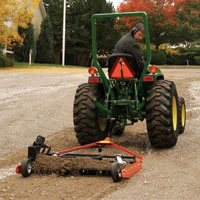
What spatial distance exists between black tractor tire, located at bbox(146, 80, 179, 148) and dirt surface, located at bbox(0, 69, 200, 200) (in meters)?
0.19

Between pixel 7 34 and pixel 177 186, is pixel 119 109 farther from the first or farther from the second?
pixel 7 34

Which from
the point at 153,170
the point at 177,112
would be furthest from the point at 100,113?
the point at 153,170

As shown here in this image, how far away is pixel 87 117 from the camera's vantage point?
9648 mm

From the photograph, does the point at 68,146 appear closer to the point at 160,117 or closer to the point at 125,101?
the point at 125,101

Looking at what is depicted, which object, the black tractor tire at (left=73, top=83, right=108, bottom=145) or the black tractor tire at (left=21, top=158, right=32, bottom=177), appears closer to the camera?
the black tractor tire at (left=21, top=158, right=32, bottom=177)

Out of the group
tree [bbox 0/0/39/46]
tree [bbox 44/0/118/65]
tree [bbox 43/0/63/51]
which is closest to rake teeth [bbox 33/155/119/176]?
tree [bbox 0/0/39/46]

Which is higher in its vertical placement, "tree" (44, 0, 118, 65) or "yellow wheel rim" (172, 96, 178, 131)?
"tree" (44, 0, 118, 65)

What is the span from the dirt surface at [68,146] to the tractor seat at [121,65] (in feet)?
4.12

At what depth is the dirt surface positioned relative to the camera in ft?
22.1

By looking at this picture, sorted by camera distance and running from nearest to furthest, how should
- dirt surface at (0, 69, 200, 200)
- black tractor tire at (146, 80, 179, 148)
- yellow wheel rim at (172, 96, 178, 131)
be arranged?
dirt surface at (0, 69, 200, 200)
black tractor tire at (146, 80, 179, 148)
yellow wheel rim at (172, 96, 178, 131)

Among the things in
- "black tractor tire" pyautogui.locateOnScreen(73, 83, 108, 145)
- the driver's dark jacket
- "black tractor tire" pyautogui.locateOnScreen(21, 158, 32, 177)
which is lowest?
"black tractor tire" pyautogui.locateOnScreen(21, 158, 32, 177)

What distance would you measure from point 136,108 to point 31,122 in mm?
3862

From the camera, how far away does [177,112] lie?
10.1m

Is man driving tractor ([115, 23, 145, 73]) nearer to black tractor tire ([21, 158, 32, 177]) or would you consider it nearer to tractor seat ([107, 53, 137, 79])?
tractor seat ([107, 53, 137, 79])
